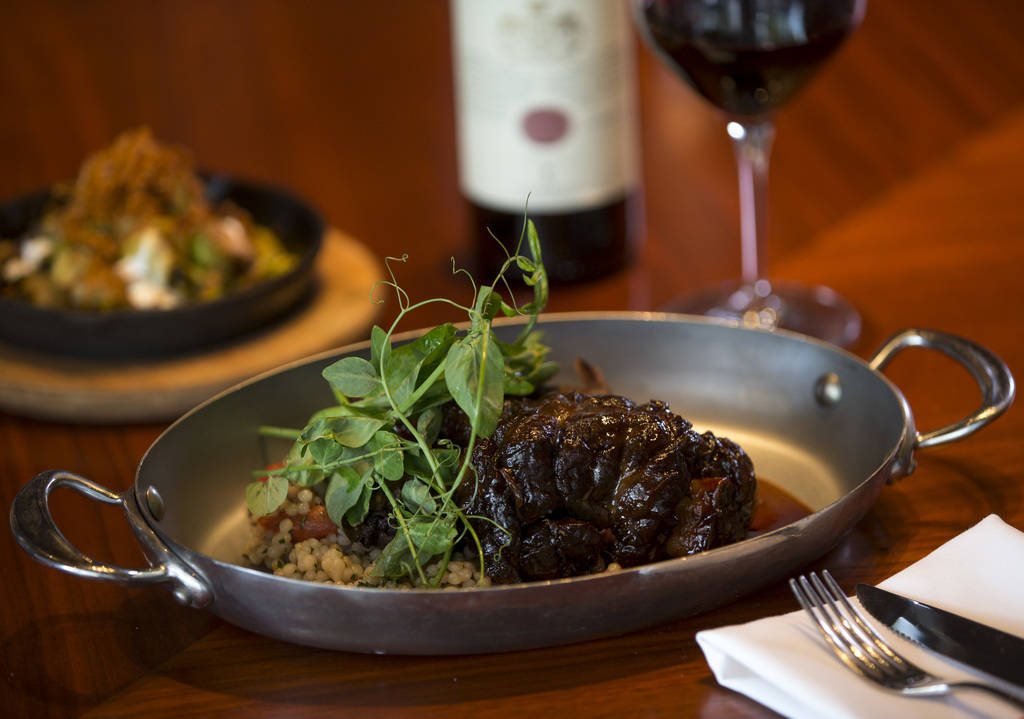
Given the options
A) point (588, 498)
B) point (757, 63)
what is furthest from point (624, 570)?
point (757, 63)

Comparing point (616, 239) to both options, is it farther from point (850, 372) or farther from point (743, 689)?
point (743, 689)

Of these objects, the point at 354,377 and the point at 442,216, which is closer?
the point at 354,377

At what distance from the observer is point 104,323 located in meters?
1.33

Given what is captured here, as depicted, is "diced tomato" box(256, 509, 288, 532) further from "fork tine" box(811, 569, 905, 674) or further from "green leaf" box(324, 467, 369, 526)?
"fork tine" box(811, 569, 905, 674)

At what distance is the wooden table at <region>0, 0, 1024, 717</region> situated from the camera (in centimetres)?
81

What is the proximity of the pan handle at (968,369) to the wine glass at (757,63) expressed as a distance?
7.8 inches

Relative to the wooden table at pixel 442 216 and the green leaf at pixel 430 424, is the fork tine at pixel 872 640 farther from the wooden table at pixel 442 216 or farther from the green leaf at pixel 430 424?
the green leaf at pixel 430 424

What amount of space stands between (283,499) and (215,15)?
2.07m

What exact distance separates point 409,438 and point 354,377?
7 cm

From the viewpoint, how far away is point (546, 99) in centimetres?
145

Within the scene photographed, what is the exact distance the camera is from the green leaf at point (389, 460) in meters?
0.83

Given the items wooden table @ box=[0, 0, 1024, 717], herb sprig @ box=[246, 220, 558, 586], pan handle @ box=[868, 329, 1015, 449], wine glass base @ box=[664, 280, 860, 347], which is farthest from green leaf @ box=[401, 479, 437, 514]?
wine glass base @ box=[664, 280, 860, 347]

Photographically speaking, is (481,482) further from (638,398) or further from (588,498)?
(638,398)

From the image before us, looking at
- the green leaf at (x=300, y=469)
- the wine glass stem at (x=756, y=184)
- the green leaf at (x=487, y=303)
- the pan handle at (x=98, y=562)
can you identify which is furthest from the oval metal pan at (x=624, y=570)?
the wine glass stem at (x=756, y=184)
